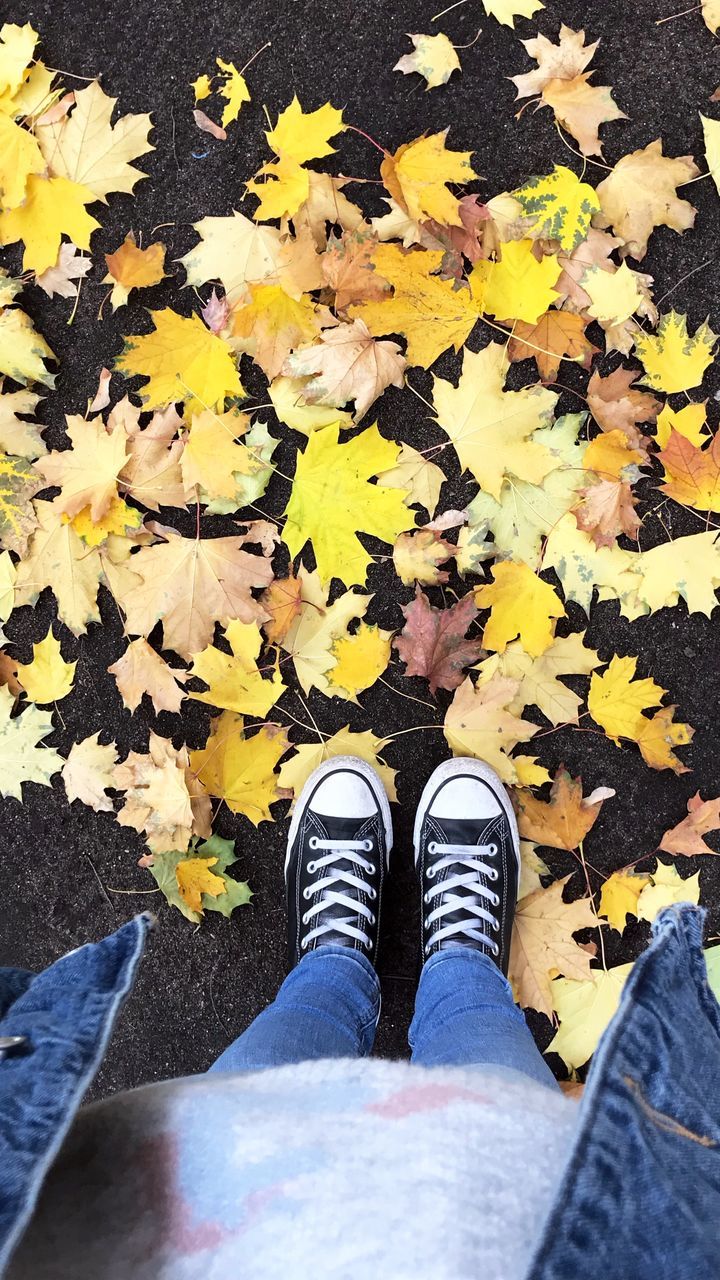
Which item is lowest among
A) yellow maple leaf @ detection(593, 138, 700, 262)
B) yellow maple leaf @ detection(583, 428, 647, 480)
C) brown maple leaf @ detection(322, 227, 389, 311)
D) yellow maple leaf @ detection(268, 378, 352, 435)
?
yellow maple leaf @ detection(583, 428, 647, 480)

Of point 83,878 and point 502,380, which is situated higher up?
point 502,380

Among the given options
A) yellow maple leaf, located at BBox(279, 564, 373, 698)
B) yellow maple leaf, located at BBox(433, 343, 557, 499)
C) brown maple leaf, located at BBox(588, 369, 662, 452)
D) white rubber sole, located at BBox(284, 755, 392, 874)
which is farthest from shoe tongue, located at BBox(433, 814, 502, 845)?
brown maple leaf, located at BBox(588, 369, 662, 452)

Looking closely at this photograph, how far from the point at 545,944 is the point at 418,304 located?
116 cm

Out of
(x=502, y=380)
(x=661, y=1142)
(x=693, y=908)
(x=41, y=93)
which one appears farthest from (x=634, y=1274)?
(x=41, y=93)

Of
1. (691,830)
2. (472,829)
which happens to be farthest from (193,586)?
(691,830)

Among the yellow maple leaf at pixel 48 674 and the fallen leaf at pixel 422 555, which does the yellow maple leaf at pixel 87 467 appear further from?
the fallen leaf at pixel 422 555

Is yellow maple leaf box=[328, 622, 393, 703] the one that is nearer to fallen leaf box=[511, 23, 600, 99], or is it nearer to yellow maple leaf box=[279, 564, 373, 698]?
yellow maple leaf box=[279, 564, 373, 698]

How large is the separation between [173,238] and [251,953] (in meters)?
1.36

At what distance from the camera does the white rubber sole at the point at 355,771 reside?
1.50 meters

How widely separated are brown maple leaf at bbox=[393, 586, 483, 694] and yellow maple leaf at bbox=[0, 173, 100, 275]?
3.01ft

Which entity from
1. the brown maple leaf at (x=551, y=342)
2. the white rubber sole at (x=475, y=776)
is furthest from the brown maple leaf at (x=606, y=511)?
the white rubber sole at (x=475, y=776)

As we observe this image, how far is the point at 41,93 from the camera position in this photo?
1503 mm

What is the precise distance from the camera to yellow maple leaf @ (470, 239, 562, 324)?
1.39 m

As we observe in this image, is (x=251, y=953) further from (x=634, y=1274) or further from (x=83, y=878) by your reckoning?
(x=634, y=1274)
